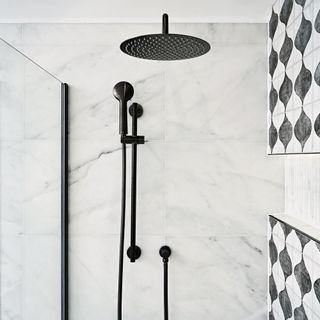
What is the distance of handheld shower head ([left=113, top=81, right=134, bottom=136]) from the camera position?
1394 millimetres

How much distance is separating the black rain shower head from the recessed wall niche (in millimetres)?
345

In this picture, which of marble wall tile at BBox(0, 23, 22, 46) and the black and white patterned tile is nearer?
the black and white patterned tile

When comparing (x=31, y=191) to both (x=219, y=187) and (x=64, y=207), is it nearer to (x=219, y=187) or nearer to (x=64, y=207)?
(x=64, y=207)

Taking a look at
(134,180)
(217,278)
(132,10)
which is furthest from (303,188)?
(132,10)

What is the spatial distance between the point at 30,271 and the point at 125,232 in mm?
510

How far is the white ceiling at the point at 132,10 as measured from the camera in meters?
1.43

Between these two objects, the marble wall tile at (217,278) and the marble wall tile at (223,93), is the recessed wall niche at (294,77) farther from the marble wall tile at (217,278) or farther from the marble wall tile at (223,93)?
the marble wall tile at (217,278)

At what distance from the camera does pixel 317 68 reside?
104 cm

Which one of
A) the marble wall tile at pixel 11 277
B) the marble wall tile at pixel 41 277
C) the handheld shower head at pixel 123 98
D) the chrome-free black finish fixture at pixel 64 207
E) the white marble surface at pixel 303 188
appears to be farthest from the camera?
the chrome-free black finish fixture at pixel 64 207

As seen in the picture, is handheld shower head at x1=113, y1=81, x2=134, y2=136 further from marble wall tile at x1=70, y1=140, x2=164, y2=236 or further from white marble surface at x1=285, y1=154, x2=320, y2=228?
white marble surface at x1=285, y1=154, x2=320, y2=228

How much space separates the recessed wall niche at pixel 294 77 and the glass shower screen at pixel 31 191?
89cm

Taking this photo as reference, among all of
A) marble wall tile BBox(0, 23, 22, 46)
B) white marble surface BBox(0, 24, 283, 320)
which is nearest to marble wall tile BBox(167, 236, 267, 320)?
white marble surface BBox(0, 24, 283, 320)

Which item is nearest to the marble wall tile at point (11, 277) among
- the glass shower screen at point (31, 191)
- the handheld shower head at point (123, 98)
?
the glass shower screen at point (31, 191)

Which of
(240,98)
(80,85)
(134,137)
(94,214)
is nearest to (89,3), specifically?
(80,85)
